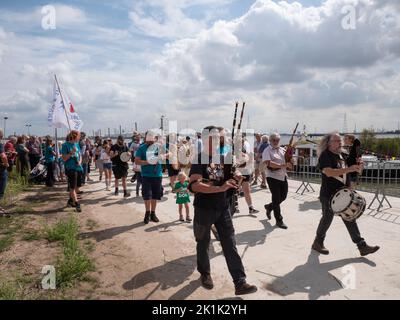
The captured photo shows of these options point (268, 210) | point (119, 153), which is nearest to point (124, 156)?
point (119, 153)

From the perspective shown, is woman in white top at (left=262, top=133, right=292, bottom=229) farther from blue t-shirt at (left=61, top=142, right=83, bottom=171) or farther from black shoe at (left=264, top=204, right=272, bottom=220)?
blue t-shirt at (left=61, top=142, right=83, bottom=171)

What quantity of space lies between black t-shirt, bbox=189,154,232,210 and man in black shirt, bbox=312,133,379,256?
182cm

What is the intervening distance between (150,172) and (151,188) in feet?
1.17

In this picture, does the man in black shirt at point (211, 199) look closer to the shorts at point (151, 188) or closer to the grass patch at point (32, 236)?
the shorts at point (151, 188)

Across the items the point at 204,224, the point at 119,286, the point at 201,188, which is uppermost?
the point at 201,188

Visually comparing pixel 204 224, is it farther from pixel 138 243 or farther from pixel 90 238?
pixel 90 238

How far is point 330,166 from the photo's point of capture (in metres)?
5.41

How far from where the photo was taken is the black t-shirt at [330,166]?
5.43 meters

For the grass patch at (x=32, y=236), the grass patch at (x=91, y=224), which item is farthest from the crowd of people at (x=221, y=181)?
the grass patch at (x=32, y=236)

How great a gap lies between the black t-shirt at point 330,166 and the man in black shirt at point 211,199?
1.76 meters

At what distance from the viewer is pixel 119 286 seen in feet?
15.0

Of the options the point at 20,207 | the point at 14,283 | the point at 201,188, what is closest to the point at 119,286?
the point at 14,283

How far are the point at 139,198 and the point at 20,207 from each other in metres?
3.24
